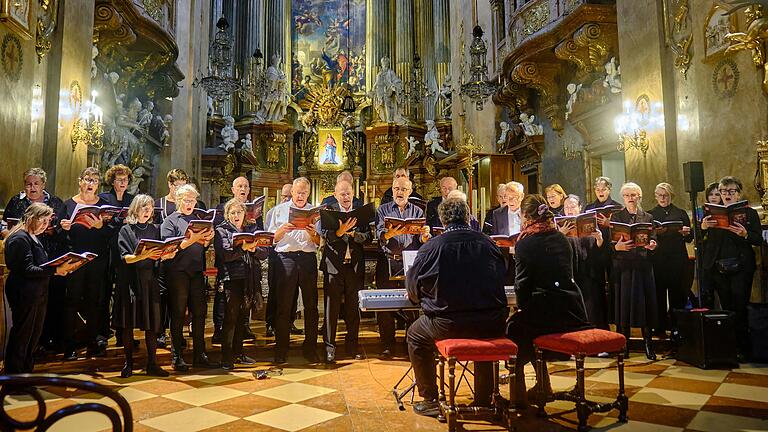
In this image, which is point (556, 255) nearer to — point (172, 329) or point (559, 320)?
point (559, 320)

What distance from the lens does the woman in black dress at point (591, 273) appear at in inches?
216

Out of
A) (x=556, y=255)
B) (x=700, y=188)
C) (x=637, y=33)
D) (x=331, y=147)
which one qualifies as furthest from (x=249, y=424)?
(x=331, y=147)

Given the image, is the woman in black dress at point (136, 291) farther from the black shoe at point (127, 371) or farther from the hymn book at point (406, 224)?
the hymn book at point (406, 224)

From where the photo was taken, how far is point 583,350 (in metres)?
3.18

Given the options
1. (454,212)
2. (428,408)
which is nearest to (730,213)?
(454,212)

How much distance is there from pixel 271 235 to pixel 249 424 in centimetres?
207

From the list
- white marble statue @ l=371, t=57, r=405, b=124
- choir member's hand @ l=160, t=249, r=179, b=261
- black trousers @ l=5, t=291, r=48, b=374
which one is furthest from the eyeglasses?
white marble statue @ l=371, t=57, r=405, b=124

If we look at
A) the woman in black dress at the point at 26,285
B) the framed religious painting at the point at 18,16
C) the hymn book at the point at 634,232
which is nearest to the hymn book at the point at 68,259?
the woman in black dress at the point at 26,285

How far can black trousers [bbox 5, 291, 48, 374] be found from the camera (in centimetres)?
421

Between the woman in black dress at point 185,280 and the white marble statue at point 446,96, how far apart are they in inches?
528

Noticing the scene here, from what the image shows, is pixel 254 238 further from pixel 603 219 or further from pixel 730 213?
pixel 730 213

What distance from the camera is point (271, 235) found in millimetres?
5051

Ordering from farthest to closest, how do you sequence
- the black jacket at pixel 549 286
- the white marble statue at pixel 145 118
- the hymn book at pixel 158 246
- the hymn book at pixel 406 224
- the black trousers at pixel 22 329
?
the white marble statue at pixel 145 118
the hymn book at pixel 406 224
the hymn book at pixel 158 246
the black trousers at pixel 22 329
the black jacket at pixel 549 286

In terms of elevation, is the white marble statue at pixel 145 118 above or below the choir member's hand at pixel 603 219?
above
